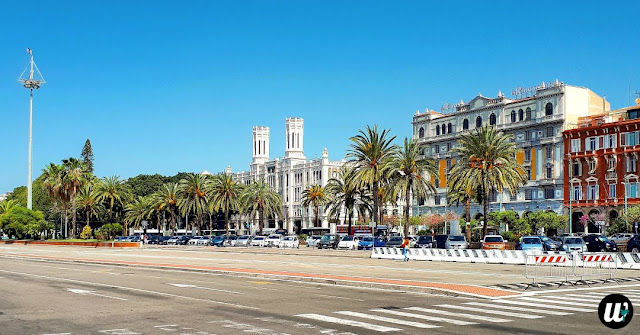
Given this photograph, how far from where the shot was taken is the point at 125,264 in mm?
39969

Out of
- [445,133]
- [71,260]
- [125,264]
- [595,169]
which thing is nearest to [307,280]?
[125,264]

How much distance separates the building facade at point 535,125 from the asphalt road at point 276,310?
76.4 m

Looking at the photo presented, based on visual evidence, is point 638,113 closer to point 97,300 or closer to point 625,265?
point 625,265

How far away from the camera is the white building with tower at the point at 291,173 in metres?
145

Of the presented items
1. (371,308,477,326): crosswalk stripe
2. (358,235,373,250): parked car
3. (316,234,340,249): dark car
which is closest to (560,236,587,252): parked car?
(358,235,373,250): parked car

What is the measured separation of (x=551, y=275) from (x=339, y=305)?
526 inches

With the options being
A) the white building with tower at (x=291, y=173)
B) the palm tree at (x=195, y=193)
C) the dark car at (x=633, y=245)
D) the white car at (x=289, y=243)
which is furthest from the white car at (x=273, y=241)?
the white building with tower at (x=291, y=173)

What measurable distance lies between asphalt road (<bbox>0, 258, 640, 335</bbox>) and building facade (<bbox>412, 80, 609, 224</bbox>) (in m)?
76.4

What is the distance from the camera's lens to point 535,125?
3922 inches

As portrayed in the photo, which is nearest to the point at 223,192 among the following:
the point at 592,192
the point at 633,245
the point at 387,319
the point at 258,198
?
the point at 258,198

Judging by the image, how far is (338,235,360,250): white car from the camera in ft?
239

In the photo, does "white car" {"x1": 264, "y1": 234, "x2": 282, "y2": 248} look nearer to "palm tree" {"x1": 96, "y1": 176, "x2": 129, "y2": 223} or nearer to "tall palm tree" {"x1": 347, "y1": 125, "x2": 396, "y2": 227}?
"tall palm tree" {"x1": 347, "y1": 125, "x2": 396, "y2": 227}

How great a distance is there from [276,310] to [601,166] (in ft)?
278

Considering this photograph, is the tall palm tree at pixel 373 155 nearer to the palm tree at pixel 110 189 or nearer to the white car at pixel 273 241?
the white car at pixel 273 241
